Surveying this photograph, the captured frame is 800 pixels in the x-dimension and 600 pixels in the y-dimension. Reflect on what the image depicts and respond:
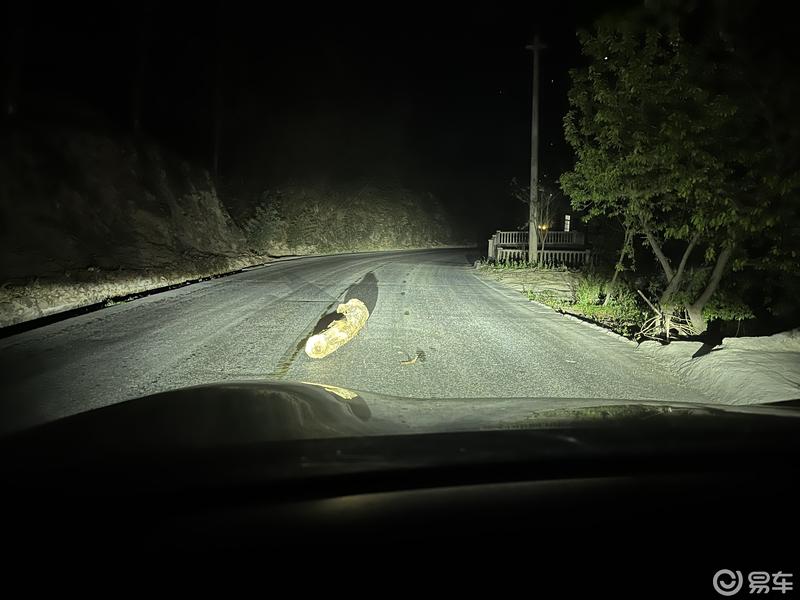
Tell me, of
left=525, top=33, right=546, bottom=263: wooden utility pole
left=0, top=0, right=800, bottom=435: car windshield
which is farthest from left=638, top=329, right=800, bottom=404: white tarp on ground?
left=525, top=33, right=546, bottom=263: wooden utility pole

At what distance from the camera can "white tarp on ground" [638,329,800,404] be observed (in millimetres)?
6352

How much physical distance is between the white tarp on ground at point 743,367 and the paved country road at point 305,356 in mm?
327

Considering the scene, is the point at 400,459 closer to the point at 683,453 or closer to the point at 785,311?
the point at 683,453

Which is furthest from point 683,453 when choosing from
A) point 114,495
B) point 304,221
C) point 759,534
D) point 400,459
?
point 304,221

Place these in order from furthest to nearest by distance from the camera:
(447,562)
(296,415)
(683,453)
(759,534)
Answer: (296,415)
(683,453)
(759,534)
(447,562)

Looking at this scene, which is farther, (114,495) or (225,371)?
(225,371)

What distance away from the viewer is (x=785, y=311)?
12508 mm

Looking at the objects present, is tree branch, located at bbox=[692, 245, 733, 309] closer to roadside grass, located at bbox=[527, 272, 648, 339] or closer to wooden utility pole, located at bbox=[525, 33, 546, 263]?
roadside grass, located at bbox=[527, 272, 648, 339]

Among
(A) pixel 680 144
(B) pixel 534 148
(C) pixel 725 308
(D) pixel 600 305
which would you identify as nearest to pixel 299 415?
(A) pixel 680 144

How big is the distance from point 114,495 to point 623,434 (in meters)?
2.14

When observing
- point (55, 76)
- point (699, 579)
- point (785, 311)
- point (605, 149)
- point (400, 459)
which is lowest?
point (785, 311)

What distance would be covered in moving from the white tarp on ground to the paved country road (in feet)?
1.07

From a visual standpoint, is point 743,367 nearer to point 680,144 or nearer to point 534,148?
point 680,144

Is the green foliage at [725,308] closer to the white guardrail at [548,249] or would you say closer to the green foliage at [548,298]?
the green foliage at [548,298]
